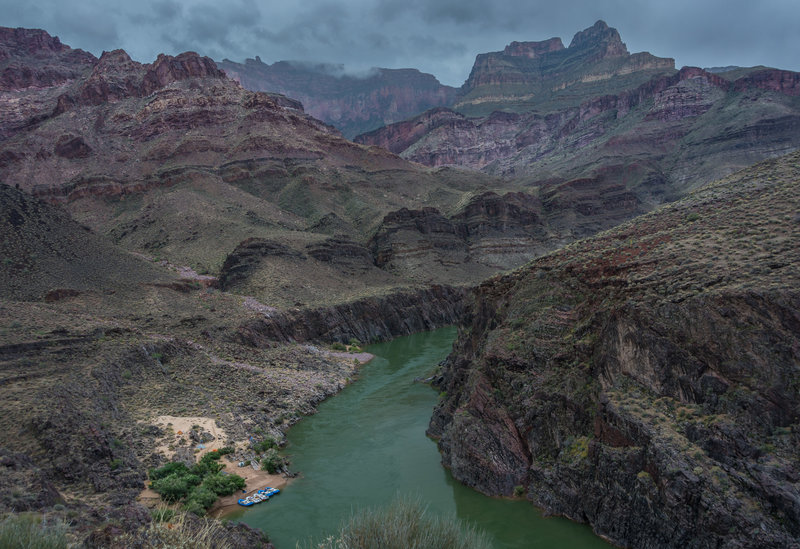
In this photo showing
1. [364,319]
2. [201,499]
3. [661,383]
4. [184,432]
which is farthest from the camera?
[364,319]

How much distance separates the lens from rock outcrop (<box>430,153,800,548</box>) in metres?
16.3

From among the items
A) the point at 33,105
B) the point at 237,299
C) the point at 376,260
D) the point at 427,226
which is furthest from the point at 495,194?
the point at 33,105

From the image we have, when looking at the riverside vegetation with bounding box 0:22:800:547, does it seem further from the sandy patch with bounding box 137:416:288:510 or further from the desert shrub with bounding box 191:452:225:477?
the desert shrub with bounding box 191:452:225:477

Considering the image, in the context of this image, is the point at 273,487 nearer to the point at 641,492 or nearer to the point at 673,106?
the point at 641,492

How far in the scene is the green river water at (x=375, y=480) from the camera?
66.3 ft

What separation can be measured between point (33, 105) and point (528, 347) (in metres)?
152

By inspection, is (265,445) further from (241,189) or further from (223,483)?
(241,189)

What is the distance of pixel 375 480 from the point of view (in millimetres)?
25328

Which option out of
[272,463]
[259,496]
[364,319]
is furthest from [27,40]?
[259,496]

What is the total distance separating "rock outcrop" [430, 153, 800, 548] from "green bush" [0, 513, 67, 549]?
16.5 meters

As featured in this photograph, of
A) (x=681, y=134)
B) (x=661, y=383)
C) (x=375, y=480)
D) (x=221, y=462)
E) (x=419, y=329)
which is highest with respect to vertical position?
(x=681, y=134)

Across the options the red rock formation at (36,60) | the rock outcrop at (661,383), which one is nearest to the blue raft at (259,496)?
the rock outcrop at (661,383)

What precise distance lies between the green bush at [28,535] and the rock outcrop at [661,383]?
16519mm

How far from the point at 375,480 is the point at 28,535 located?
16019 millimetres
